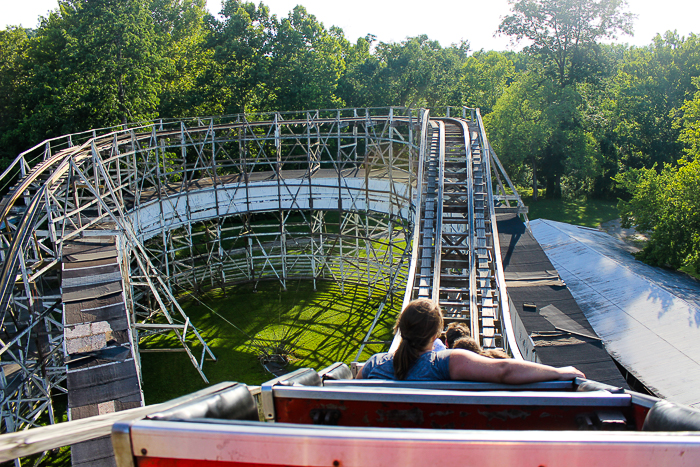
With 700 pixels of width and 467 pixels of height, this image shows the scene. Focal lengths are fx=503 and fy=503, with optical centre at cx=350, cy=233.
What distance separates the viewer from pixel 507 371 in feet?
8.66

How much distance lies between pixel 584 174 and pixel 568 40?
9.43 metres

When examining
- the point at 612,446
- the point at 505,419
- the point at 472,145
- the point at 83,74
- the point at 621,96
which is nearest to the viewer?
the point at 612,446

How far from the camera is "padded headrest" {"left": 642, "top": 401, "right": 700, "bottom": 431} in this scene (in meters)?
1.71

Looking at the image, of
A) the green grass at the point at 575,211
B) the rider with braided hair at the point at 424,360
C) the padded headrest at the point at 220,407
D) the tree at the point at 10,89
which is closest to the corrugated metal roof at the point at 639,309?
the green grass at the point at 575,211

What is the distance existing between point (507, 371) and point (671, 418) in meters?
0.90

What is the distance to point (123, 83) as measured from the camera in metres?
24.6

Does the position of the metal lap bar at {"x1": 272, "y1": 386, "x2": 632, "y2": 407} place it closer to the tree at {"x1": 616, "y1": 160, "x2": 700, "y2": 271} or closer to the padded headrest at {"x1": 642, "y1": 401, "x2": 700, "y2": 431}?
the padded headrest at {"x1": 642, "y1": 401, "x2": 700, "y2": 431}

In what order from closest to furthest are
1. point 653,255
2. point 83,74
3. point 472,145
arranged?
point 472,145 < point 653,255 < point 83,74

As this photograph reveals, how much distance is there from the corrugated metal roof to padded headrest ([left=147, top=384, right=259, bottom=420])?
11581 mm

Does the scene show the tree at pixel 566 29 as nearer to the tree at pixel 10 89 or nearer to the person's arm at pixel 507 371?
the tree at pixel 10 89

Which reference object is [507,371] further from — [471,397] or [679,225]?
[679,225]

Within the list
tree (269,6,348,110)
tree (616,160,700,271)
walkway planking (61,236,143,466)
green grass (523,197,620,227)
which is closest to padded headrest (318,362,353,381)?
walkway planking (61,236,143,466)

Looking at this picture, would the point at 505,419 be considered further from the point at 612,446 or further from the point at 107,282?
the point at 107,282

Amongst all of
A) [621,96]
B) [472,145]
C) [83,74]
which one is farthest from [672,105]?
[83,74]
